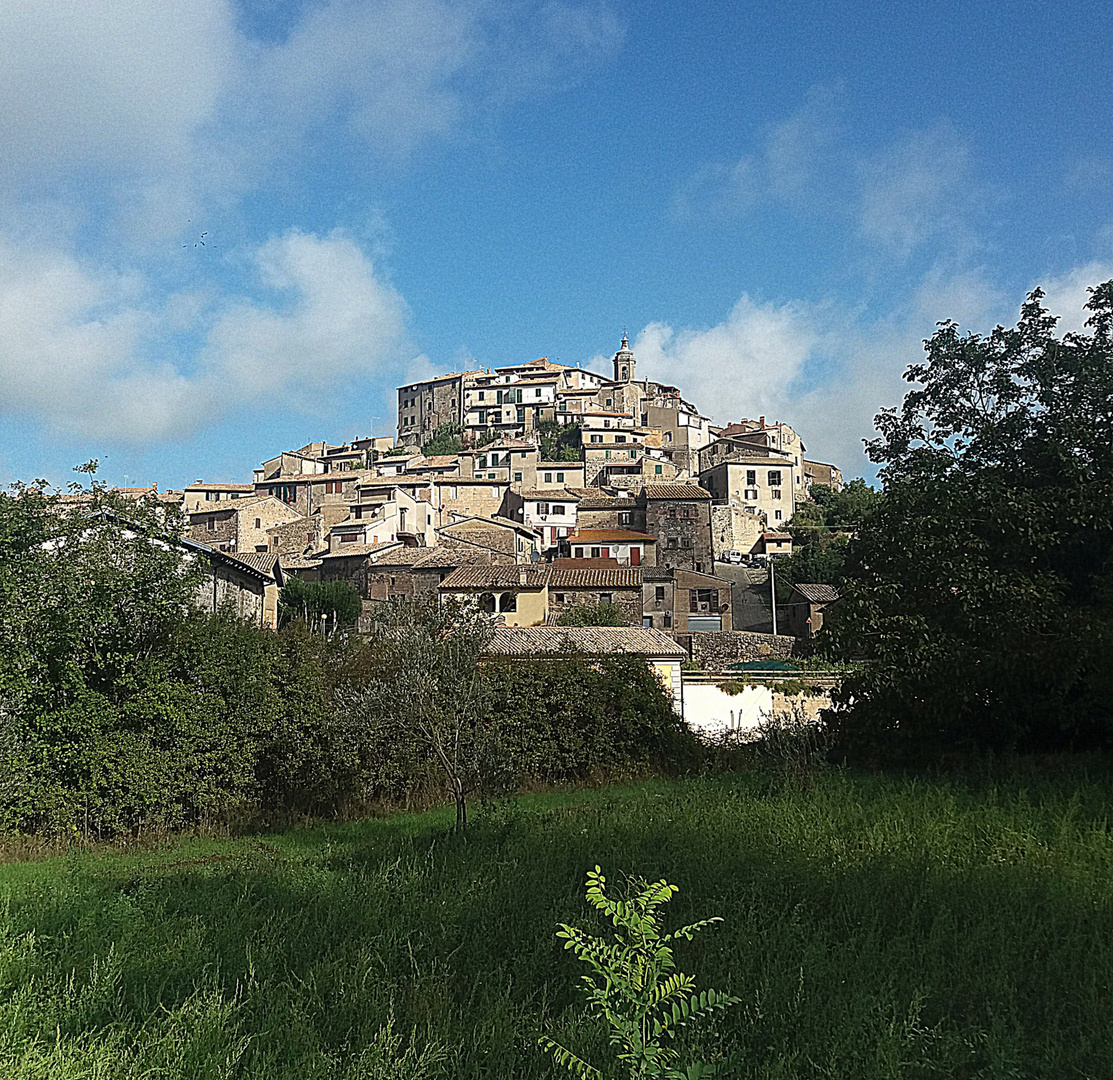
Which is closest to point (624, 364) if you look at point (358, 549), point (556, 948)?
point (358, 549)

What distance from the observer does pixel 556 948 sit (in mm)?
6629

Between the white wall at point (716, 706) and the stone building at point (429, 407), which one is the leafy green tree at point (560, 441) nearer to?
the stone building at point (429, 407)

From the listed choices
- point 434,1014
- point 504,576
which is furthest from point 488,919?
point 504,576

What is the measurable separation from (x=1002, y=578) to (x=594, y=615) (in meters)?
26.0

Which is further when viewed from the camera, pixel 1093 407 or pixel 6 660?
pixel 1093 407

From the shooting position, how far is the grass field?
4945 mm

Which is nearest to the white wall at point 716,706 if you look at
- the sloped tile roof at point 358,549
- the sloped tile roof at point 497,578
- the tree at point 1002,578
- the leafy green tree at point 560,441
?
the tree at point 1002,578

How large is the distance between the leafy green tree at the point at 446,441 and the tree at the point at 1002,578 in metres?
73.7

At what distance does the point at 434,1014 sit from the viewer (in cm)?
542

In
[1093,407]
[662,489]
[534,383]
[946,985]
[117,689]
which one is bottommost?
[946,985]

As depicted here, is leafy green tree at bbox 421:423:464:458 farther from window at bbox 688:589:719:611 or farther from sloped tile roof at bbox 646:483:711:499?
window at bbox 688:589:719:611

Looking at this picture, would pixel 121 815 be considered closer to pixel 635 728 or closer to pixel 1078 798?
pixel 635 728

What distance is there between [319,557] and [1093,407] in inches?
1850

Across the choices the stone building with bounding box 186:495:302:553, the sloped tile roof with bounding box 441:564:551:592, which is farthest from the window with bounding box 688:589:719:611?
the stone building with bounding box 186:495:302:553
